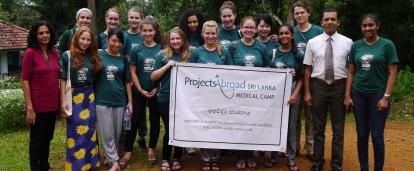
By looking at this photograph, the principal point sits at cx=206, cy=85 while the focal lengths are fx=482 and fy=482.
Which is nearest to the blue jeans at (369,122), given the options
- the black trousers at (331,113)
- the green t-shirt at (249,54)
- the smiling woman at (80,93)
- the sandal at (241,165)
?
the black trousers at (331,113)

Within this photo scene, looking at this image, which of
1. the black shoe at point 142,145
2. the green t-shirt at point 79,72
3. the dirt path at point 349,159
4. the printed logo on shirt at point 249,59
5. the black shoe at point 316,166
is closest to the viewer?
the green t-shirt at point 79,72

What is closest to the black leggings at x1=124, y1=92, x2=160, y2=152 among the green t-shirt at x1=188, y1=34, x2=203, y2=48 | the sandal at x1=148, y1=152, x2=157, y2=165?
the sandal at x1=148, y1=152, x2=157, y2=165

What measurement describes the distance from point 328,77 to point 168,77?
193 cm

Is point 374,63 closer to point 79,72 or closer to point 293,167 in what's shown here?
point 293,167

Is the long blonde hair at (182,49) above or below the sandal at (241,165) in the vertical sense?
above

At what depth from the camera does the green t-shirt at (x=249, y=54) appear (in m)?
5.95

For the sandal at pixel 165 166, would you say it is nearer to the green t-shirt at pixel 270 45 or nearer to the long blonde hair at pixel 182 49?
the long blonde hair at pixel 182 49

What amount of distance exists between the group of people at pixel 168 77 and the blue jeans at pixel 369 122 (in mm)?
11

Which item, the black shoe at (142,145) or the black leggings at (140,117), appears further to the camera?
the black shoe at (142,145)

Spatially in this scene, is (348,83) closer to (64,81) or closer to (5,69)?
(64,81)

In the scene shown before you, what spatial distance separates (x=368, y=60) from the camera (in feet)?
17.5

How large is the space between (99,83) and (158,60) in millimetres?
777

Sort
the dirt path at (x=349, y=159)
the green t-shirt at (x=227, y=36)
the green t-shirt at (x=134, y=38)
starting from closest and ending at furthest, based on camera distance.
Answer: the dirt path at (x=349, y=159)
the green t-shirt at (x=227, y=36)
the green t-shirt at (x=134, y=38)

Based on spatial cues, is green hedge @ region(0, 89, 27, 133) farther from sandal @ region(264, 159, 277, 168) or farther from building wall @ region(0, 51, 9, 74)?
building wall @ region(0, 51, 9, 74)
